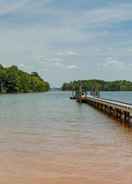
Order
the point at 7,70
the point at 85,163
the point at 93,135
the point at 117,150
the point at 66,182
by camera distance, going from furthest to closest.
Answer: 1. the point at 7,70
2. the point at 93,135
3. the point at 117,150
4. the point at 85,163
5. the point at 66,182

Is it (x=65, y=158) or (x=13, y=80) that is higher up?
(x=13, y=80)

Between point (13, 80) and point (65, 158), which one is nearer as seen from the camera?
point (65, 158)

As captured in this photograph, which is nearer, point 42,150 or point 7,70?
point 42,150

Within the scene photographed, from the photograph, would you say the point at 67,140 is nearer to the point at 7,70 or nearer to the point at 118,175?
the point at 118,175

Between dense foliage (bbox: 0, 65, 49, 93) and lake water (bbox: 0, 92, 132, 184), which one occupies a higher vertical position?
dense foliage (bbox: 0, 65, 49, 93)

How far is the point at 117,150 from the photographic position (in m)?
16.5

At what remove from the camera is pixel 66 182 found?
35.9ft

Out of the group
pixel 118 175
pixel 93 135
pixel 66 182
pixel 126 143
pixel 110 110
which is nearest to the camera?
pixel 66 182

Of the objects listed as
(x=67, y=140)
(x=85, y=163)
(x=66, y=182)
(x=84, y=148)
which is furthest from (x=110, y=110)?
(x=66, y=182)

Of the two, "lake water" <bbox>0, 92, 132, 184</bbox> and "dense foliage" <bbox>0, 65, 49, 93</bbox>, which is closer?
"lake water" <bbox>0, 92, 132, 184</bbox>

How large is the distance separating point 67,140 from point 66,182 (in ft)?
28.8

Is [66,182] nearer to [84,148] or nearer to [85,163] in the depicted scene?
[85,163]

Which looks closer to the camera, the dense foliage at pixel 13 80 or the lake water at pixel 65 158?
the lake water at pixel 65 158

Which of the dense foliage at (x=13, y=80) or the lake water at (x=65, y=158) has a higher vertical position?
the dense foliage at (x=13, y=80)
